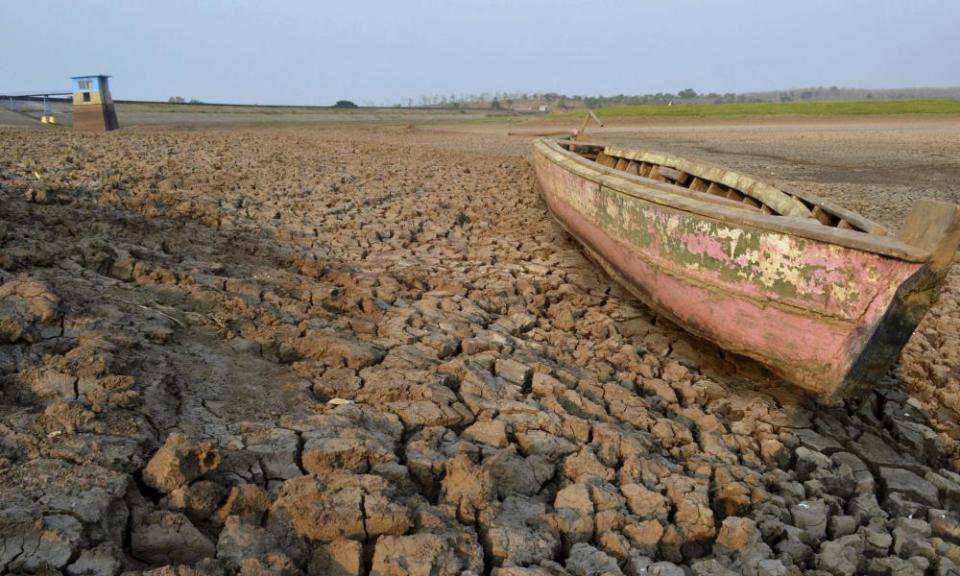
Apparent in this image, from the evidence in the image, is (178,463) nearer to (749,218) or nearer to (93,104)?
(749,218)

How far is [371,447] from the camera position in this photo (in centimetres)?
266

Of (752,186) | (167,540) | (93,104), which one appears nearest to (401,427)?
(167,540)

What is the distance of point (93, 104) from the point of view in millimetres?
18594

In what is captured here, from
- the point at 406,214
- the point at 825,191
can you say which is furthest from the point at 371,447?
the point at 825,191

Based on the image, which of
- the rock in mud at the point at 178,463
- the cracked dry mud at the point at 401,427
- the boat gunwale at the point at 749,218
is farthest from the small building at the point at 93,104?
the rock in mud at the point at 178,463

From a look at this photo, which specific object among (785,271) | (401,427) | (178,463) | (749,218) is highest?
(749,218)

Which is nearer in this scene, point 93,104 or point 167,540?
point 167,540

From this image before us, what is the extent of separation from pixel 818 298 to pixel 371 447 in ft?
8.17

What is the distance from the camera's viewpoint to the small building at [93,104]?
1856 cm

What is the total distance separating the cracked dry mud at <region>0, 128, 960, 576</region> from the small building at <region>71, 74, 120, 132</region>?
15192 mm

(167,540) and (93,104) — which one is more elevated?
(93,104)

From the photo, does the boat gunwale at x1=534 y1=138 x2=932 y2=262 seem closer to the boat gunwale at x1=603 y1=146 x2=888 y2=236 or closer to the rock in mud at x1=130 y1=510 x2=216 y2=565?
the boat gunwale at x1=603 y1=146 x2=888 y2=236

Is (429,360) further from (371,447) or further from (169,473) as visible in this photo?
(169,473)

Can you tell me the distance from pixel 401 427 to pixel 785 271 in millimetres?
2304
